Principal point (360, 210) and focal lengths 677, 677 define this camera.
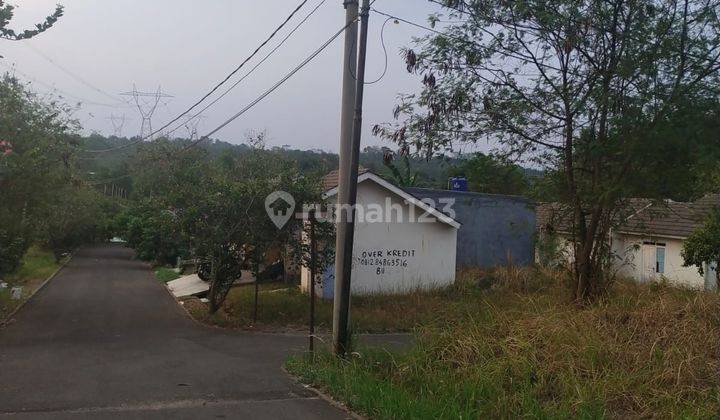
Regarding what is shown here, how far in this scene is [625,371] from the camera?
7.18 meters

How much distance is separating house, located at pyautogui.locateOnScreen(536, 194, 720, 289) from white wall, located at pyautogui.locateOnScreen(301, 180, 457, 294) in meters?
5.66

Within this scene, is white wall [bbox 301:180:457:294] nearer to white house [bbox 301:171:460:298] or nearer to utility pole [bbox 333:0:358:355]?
white house [bbox 301:171:460:298]

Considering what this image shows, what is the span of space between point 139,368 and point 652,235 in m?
10.6

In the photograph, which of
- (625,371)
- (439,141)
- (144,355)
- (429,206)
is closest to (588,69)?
(439,141)

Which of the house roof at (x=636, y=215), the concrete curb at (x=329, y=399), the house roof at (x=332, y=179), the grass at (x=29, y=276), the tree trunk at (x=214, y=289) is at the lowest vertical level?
the grass at (x=29, y=276)

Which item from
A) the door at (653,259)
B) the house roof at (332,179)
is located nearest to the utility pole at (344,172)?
the house roof at (332,179)

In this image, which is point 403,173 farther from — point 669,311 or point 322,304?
point 669,311

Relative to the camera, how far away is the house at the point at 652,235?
1084 centimetres

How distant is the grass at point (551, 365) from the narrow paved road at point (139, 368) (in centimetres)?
91

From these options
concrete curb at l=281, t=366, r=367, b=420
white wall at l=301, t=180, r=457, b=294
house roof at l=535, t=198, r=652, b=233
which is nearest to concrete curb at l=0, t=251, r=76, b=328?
white wall at l=301, t=180, r=457, b=294

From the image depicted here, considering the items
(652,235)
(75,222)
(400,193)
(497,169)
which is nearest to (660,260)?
(400,193)

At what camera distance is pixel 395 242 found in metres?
22.6

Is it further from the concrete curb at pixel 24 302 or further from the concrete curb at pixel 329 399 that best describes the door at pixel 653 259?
the concrete curb at pixel 24 302

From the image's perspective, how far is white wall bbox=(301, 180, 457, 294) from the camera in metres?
22.0
